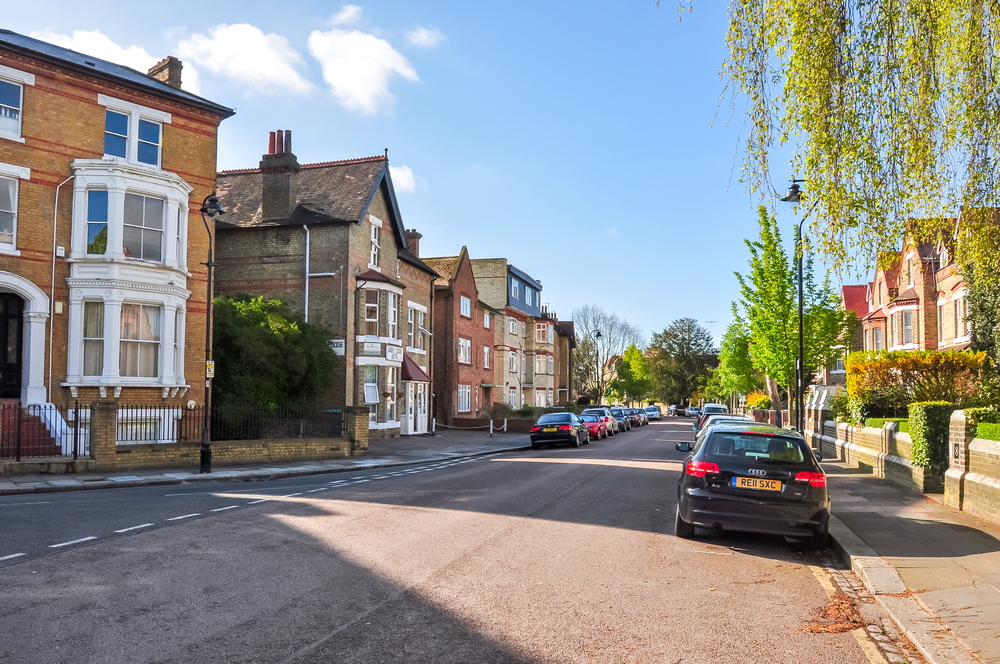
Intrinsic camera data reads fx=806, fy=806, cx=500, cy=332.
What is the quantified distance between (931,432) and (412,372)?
1006 inches

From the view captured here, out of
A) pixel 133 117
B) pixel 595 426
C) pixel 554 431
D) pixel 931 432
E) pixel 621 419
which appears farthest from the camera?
pixel 621 419

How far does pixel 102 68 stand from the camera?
2323cm

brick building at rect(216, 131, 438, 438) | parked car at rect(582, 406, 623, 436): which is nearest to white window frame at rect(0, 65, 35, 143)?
brick building at rect(216, 131, 438, 438)

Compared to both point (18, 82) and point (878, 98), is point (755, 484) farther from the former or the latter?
point (18, 82)

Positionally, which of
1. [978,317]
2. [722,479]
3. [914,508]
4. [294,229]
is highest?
[294,229]

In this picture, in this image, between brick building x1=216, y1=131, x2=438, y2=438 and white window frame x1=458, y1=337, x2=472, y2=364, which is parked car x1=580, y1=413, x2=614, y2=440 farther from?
brick building x1=216, y1=131, x2=438, y2=438

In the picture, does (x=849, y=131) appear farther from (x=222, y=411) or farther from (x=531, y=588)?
(x=222, y=411)

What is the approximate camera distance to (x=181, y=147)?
24250mm

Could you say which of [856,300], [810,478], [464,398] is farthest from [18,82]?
[856,300]

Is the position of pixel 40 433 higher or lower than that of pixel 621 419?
higher

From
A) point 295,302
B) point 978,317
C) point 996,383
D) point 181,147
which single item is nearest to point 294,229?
point 295,302

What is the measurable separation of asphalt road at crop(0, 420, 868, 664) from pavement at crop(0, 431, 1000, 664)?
2.11 ft

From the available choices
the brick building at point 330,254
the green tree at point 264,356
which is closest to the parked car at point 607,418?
the brick building at point 330,254

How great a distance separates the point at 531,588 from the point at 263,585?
2380mm
